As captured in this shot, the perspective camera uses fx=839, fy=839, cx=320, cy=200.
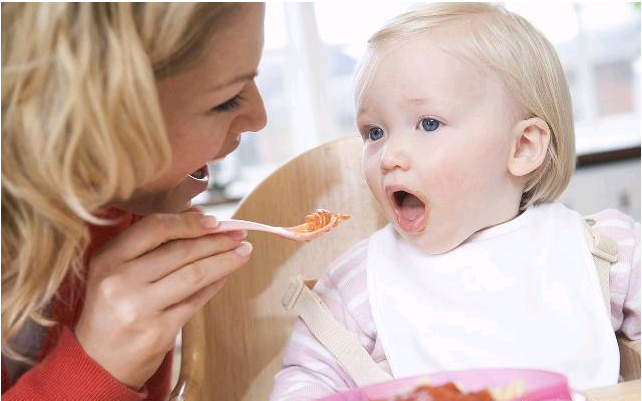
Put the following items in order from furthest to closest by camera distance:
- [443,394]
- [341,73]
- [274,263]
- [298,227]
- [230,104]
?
[341,73] → [274,263] → [298,227] → [230,104] → [443,394]

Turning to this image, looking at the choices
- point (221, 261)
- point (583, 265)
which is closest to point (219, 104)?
point (221, 261)

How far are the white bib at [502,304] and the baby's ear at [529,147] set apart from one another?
81mm

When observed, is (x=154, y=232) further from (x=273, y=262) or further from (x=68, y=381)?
(x=273, y=262)

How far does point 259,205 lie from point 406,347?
0.34 metres

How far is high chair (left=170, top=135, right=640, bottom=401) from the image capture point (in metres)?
1.23

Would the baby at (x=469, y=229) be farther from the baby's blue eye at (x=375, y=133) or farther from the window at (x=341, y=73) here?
the window at (x=341, y=73)

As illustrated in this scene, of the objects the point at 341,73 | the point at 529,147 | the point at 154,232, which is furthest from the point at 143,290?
the point at 341,73

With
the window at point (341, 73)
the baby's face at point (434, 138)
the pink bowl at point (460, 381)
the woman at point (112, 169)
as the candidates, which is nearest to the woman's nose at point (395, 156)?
the baby's face at point (434, 138)

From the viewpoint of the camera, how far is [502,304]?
1.11 metres

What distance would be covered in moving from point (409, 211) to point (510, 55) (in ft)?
0.82

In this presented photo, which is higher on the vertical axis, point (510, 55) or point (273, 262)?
point (510, 55)

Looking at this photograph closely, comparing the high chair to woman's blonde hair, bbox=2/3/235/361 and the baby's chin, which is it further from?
woman's blonde hair, bbox=2/3/235/361

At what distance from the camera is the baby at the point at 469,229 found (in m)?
1.09

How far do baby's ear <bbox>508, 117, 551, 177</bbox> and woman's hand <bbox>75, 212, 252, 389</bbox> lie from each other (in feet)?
1.48
